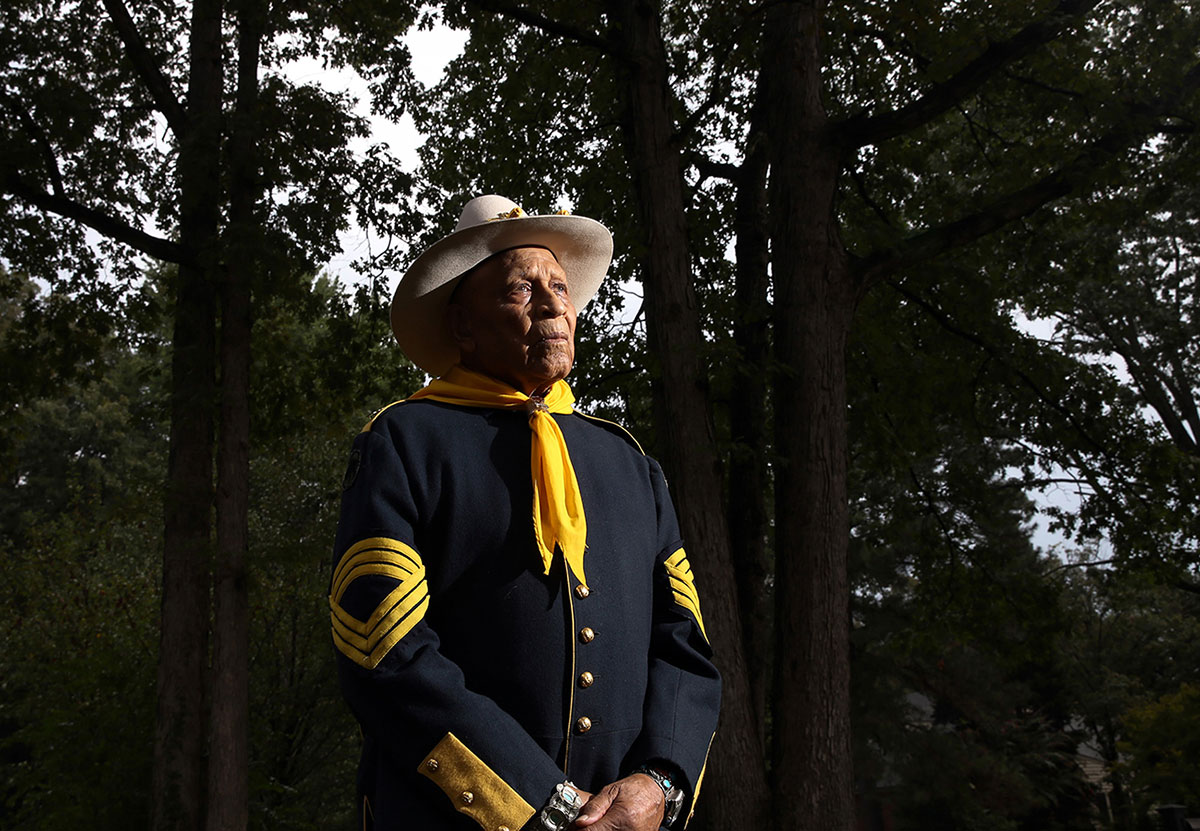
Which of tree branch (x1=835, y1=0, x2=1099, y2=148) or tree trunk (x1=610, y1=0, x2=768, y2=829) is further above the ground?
tree branch (x1=835, y1=0, x2=1099, y2=148)

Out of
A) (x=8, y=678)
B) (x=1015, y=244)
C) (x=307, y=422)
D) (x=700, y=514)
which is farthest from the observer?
(x=8, y=678)

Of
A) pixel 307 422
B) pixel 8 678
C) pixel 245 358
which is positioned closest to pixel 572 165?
pixel 245 358

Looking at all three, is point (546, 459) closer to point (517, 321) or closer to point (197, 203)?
point (517, 321)

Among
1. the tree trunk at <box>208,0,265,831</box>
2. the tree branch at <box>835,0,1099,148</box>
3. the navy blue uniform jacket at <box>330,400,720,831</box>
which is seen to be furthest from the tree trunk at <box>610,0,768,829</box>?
the navy blue uniform jacket at <box>330,400,720,831</box>

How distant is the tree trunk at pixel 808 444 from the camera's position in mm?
6855

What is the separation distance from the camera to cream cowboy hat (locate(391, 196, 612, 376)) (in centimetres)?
257

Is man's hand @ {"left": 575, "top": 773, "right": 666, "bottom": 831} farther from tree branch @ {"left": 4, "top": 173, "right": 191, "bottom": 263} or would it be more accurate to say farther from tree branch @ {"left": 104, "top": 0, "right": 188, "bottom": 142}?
tree branch @ {"left": 104, "top": 0, "right": 188, "bottom": 142}

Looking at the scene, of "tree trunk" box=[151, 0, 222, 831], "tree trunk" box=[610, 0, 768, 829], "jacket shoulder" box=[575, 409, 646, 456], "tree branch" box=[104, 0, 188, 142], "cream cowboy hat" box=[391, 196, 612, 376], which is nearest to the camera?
"cream cowboy hat" box=[391, 196, 612, 376]

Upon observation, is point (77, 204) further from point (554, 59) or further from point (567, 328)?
point (567, 328)

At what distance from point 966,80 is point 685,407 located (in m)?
3.15

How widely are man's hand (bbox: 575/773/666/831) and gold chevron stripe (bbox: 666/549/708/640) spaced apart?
488mm

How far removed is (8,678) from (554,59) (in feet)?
40.9

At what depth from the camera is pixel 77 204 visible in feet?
34.4

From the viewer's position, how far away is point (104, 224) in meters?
10.5
